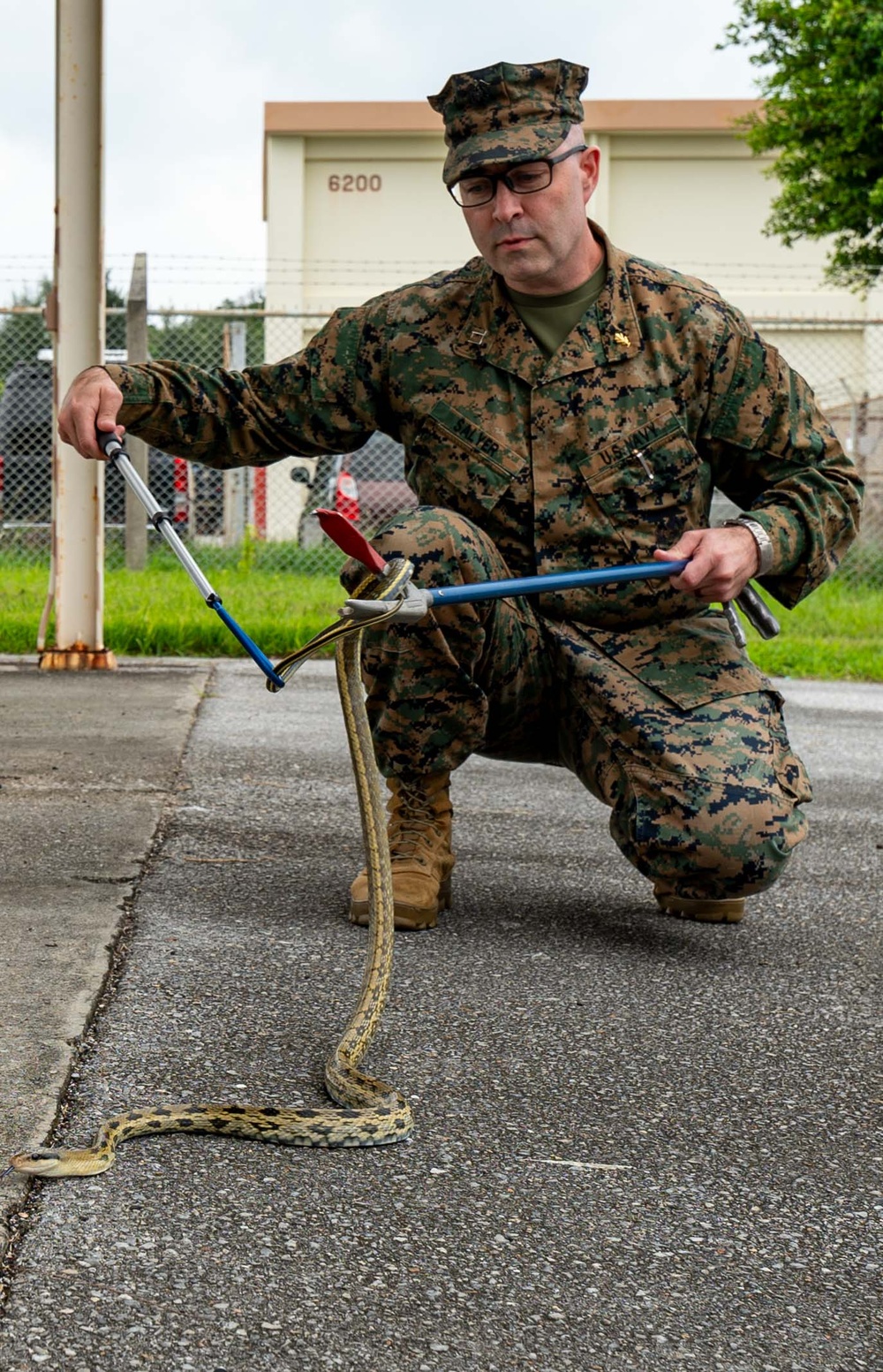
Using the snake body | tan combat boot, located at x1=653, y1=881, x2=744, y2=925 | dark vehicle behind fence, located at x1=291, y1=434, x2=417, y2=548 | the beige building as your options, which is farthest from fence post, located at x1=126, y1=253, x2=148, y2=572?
the beige building

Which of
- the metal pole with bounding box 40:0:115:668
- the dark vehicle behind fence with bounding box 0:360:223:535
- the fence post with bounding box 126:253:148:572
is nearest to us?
the metal pole with bounding box 40:0:115:668

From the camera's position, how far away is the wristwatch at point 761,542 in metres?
2.89

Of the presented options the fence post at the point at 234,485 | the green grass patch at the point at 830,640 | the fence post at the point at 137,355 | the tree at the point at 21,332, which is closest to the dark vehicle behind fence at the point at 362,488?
the fence post at the point at 234,485

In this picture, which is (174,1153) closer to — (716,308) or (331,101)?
(716,308)

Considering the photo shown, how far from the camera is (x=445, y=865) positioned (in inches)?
125

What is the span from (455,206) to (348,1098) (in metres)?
24.8

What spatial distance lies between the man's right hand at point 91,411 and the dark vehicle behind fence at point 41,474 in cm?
611

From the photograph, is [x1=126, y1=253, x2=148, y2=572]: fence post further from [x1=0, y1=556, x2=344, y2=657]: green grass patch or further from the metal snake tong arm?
the metal snake tong arm

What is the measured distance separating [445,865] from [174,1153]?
1269 millimetres

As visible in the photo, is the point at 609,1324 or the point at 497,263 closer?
the point at 609,1324

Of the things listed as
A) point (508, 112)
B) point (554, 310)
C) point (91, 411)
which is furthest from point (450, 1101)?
point (508, 112)

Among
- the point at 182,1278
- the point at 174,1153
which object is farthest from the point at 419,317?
the point at 182,1278

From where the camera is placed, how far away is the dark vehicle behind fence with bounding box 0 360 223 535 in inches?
377

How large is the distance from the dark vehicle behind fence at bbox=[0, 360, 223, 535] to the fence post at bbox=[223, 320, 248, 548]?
0.54 ft
